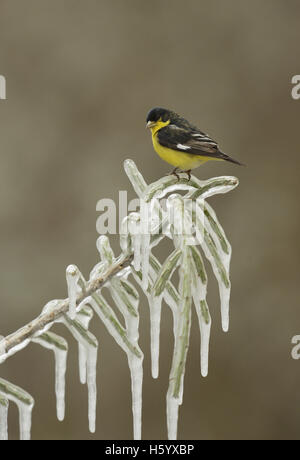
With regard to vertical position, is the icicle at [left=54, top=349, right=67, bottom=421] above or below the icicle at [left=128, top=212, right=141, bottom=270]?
below

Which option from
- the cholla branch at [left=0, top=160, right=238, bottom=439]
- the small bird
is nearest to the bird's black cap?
the small bird

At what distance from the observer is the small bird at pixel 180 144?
1.43 feet

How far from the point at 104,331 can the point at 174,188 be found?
1.16 m

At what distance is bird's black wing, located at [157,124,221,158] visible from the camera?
435mm

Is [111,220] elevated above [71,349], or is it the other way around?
[71,349]

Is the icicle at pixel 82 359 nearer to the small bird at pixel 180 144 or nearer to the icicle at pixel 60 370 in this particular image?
the icicle at pixel 60 370

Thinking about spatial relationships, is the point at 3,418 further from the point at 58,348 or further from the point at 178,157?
the point at 178,157

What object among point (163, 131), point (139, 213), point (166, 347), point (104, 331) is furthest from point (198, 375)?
point (139, 213)

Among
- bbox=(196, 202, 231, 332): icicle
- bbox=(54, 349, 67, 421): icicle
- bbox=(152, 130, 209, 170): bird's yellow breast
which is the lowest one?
bbox=(54, 349, 67, 421): icicle

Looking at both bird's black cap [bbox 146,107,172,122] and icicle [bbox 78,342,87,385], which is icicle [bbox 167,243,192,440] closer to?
icicle [bbox 78,342,87,385]

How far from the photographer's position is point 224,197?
1.46m

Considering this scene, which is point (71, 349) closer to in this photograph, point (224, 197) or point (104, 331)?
point (104, 331)

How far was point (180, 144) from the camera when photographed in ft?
1.45

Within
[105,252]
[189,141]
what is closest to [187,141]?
[189,141]
